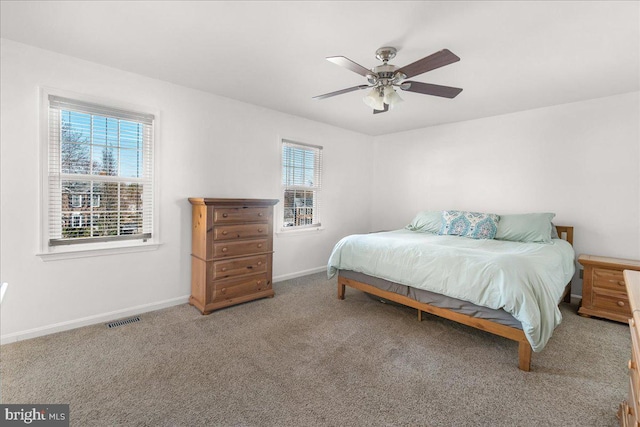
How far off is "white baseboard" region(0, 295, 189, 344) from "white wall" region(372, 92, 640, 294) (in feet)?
12.4

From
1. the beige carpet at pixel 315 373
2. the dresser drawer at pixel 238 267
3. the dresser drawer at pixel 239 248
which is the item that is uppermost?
the dresser drawer at pixel 239 248

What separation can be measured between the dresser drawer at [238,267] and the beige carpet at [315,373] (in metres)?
0.46

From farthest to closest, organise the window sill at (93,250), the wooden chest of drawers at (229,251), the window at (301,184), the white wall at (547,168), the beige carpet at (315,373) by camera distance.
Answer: the window at (301,184) < the white wall at (547,168) < the wooden chest of drawers at (229,251) < the window sill at (93,250) < the beige carpet at (315,373)

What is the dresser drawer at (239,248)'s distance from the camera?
3084 millimetres

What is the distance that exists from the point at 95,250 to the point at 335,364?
2357mm

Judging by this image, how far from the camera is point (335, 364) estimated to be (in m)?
2.13

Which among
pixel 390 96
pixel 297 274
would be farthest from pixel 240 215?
pixel 390 96

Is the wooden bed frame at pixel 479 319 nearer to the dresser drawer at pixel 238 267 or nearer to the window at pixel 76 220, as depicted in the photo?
the dresser drawer at pixel 238 267

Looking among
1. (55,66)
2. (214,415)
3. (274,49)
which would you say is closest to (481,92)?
(274,49)

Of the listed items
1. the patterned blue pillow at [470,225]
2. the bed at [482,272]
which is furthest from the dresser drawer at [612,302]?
the patterned blue pillow at [470,225]

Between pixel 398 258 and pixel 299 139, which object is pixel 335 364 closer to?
pixel 398 258

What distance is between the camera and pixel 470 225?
12.3 ft

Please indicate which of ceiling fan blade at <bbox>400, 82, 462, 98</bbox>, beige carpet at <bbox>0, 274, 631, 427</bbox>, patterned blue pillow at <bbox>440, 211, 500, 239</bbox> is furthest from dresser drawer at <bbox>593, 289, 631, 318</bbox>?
ceiling fan blade at <bbox>400, 82, 462, 98</bbox>

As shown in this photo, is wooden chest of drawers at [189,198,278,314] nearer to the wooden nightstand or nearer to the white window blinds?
the white window blinds
